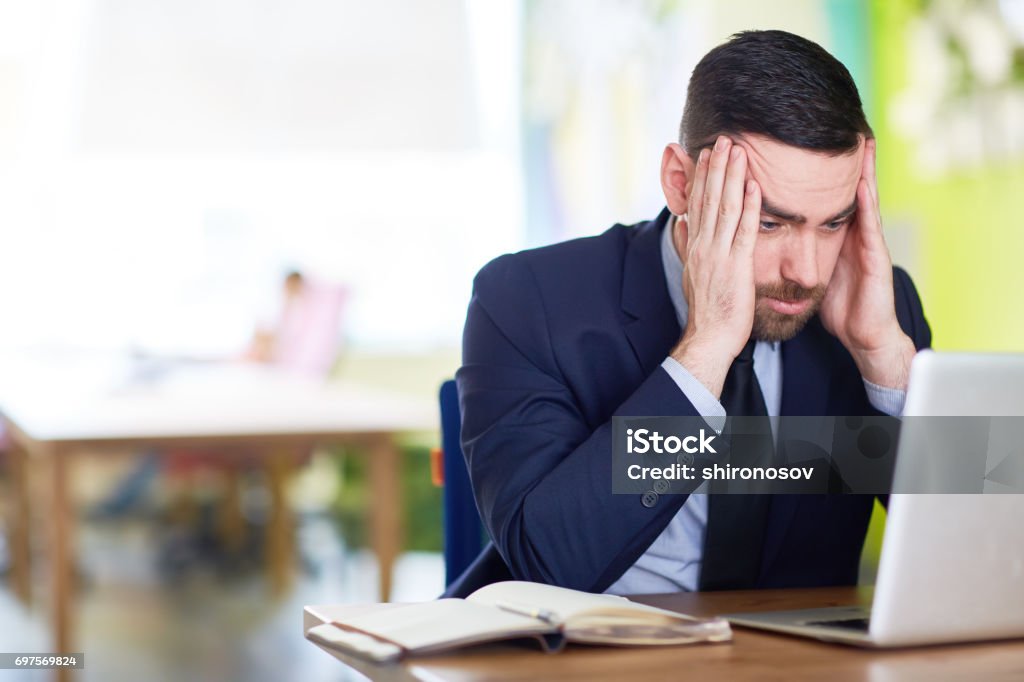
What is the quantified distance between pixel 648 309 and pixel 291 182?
575 centimetres

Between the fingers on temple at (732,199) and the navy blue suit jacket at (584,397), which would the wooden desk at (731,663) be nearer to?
the navy blue suit jacket at (584,397)

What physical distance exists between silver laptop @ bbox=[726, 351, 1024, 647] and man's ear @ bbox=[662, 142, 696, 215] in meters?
0.66

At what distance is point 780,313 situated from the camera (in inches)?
60.1

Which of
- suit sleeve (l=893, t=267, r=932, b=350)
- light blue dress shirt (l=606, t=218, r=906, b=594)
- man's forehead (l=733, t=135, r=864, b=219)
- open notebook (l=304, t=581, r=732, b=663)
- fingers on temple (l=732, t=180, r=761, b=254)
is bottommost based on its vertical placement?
light blue dress shirt (l=606, t=218, r=906, b=594)

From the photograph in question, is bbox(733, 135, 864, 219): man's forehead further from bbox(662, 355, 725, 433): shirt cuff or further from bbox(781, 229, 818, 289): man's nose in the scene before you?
bbox(662, 355, 725, 433): shirt cuff

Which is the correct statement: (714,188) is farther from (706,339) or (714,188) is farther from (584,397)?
(584,397)

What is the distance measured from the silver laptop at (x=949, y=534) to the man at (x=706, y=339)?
400 millimetres

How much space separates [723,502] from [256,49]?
A: 20.9 feet

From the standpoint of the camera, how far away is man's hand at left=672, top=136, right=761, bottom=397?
1429 mm

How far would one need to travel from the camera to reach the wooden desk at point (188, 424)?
3.34 meters

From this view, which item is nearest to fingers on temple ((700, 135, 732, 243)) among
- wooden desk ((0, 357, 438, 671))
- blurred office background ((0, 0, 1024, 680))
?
wooden desk ((0, 357, 438, 671))

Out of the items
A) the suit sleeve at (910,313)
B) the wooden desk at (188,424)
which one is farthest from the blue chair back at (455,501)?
the wooden desk at (188,424)

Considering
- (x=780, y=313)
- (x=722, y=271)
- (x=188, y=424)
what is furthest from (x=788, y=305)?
(x=188, y=424)

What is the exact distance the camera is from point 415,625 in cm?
102
